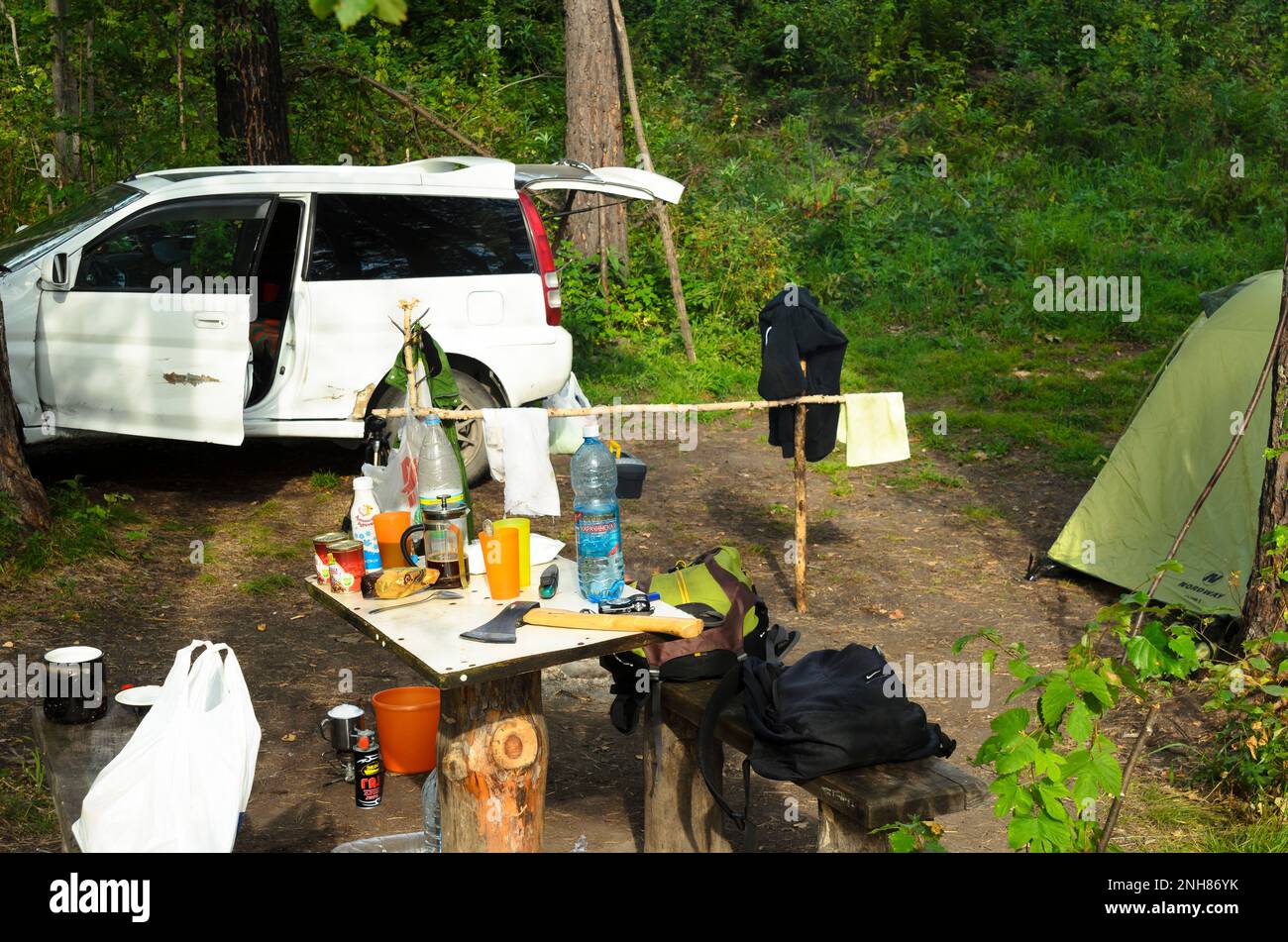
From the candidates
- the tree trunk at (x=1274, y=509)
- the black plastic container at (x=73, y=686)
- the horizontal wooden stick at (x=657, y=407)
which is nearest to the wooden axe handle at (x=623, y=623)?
the black plastic container at (x=73, y=686)

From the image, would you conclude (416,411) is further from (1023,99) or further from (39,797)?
(1023,99)

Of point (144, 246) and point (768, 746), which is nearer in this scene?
point (768, 746)

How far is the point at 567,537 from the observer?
7.54m

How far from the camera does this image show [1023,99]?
53.6 feet

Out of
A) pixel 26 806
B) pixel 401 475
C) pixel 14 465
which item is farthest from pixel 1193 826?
pixel 14 465

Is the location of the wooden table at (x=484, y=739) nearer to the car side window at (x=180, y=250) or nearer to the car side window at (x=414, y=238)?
the car side window at (x=414, y=238)

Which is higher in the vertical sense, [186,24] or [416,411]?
[186,24]

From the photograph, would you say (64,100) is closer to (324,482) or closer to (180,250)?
(180,250)

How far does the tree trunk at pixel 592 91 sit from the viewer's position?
11938 millimetres

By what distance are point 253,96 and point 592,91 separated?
10.5ft

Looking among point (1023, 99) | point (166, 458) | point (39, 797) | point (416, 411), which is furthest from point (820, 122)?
point (39, 797)

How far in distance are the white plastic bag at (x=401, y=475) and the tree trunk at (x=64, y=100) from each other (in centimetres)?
871

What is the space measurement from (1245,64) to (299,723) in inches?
629
